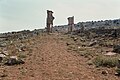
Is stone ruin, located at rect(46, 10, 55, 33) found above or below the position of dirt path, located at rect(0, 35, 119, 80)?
above

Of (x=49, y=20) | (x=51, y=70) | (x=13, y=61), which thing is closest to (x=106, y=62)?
(x=51, y=70)

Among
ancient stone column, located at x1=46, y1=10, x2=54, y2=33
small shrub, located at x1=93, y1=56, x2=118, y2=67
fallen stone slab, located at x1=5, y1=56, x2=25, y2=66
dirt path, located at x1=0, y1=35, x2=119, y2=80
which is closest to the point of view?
dirt path, located at x1=0, y1=35, x2=119, y2=80

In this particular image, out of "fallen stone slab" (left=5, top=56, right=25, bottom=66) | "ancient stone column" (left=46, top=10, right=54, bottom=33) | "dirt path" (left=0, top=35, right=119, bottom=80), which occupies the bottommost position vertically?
"dirt path" (left=0, top=35, right=119, bottom=80)

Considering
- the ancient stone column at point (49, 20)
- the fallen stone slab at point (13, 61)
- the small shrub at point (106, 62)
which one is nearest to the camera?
the small shrub at point (106, 62)

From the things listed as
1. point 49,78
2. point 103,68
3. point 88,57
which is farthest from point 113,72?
point 88,57

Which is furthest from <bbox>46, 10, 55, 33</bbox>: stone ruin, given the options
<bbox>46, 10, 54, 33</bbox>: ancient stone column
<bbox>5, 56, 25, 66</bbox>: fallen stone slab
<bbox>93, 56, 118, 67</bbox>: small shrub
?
<bbox>93, 56, 118, 67</bbox>: small shrub

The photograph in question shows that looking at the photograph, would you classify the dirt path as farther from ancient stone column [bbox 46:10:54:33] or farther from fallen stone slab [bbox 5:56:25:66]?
ancient stone column [bbox 46:10:54:33]

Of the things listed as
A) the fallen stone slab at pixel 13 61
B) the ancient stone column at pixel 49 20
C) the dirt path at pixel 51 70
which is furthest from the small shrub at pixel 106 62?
the ancient stone column at pixel 49 20

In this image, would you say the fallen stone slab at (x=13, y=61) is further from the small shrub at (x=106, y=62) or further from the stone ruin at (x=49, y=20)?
the stone ruin at (x=49, y=20)

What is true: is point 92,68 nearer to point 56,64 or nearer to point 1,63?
point 56,64

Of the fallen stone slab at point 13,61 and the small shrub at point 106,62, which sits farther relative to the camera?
the fallen stone slab at point 13,61

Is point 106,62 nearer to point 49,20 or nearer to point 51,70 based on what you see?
point 51,70

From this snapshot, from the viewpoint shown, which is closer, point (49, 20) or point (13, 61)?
point (13, 61)

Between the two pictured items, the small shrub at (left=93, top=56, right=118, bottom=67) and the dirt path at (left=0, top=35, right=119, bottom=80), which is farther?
the small shrub at (left=93, top=56, right=118, bottom=67)
